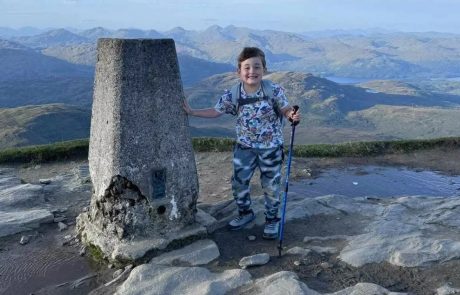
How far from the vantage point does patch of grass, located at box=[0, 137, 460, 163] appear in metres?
18.0

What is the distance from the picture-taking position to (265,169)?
8930 millimetres

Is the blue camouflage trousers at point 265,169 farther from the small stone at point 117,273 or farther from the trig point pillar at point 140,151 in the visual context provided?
the small stone at point 117,273

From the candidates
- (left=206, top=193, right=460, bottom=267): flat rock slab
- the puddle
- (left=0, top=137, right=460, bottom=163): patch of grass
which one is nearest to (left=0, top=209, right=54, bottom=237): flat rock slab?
(left=206, top=193, right=460, bottom=267): flat rock slab

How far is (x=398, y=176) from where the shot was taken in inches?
613

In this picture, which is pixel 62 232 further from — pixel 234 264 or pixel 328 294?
pixel 328 294

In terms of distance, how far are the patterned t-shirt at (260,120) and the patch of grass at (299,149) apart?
9430mm

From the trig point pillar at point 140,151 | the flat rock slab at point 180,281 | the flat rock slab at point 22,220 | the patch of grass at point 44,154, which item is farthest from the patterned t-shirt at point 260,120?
the patch of grass at point 44,154

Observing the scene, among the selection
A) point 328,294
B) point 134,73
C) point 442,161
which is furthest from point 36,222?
point 442,161

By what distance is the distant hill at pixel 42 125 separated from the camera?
130 meters

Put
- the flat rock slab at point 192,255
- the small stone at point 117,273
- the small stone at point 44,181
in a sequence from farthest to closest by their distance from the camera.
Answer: the small stone at point 44,181 → the flat rock slab at point 192,255 → the small stone at point 117,273

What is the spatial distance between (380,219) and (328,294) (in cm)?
368

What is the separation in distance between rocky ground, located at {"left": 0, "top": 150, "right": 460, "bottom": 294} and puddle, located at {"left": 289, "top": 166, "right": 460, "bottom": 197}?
6.35 ft

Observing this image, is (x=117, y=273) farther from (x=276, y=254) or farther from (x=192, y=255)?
(x=276, y=254)

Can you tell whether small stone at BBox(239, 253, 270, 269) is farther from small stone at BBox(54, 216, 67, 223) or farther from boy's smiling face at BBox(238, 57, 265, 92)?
small stone at BBox(54, 216, 67, 223)
